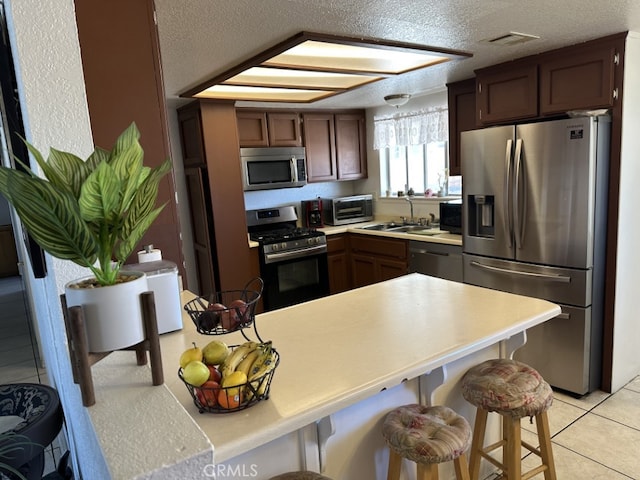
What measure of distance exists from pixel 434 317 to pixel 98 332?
3.84 ft

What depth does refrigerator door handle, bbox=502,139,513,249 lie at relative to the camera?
2.85m

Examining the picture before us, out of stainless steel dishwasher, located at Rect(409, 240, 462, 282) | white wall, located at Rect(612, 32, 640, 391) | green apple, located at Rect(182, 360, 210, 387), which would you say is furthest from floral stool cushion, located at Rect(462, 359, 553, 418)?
stainless steel dishwasher, located at Rect(409, 240, 462, 282)

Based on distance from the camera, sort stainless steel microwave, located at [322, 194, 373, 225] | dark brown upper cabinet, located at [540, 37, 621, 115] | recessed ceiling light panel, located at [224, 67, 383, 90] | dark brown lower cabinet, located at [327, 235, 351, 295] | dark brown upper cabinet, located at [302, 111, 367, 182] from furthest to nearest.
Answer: stainless steel microwave, located at [322, 194, 373, 225] < dark brown upper cabinet, located at [302, 111, 367, 182] < dark brown lower cabinet, located at [327, 235, 351, 295] < recessed ceiling light panel, located at [224, 67, 383, 90] < dark brown upper cabinet, located at [540, 37, 621, 115]

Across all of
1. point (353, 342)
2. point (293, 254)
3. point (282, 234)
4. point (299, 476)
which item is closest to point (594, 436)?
point (353, 342)

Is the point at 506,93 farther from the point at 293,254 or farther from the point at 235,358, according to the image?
the point at 235,358

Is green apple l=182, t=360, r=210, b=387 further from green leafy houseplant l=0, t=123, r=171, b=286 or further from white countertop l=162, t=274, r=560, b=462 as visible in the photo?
green leafy houseplant l=0, t=123, r=171, b=286

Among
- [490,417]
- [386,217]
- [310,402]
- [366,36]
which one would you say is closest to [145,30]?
[366,36]

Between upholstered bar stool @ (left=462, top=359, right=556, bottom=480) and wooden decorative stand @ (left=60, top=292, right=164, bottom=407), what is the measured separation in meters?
1.15

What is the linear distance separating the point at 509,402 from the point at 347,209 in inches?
135

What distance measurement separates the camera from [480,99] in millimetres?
3203

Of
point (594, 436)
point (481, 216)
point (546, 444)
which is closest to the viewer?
point (546, 444)

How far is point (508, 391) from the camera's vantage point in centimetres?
158

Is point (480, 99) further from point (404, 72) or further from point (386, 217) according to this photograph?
point (386, 217)

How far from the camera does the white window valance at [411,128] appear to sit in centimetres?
420
